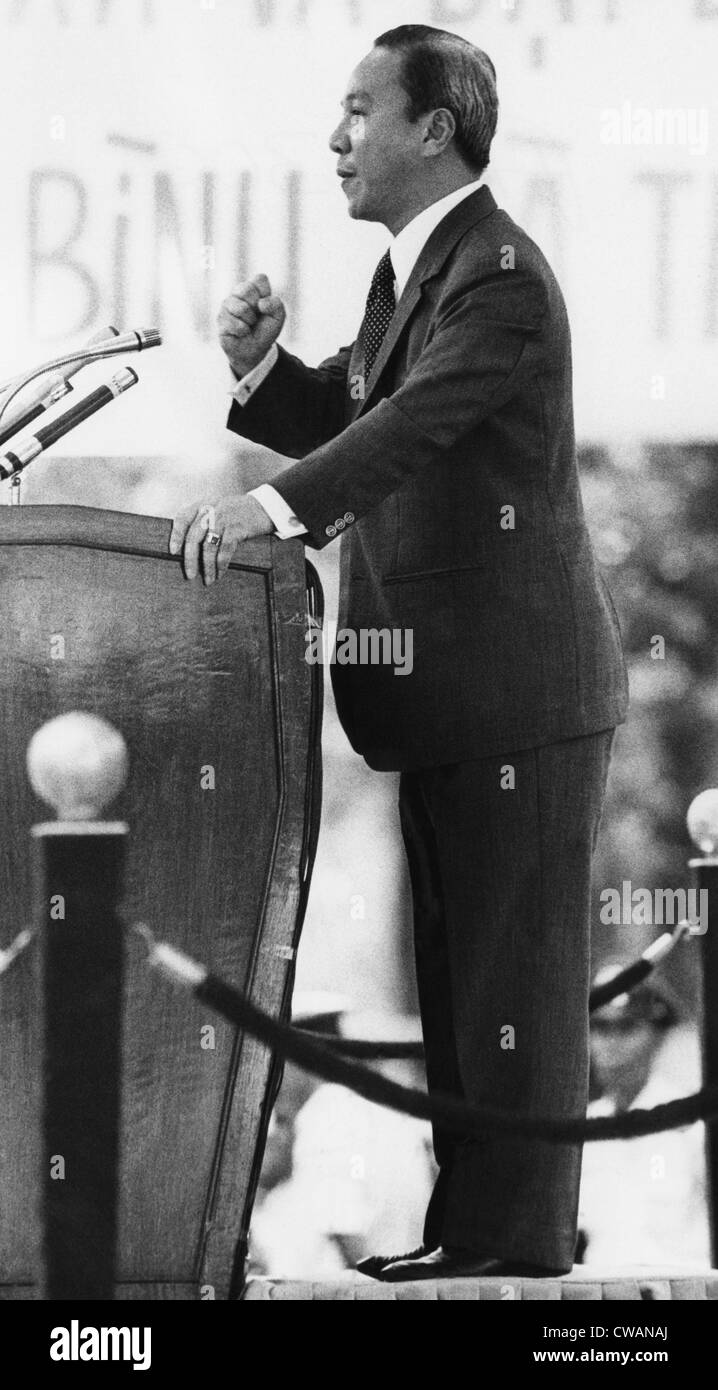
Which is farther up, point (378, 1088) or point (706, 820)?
point (706, 820)

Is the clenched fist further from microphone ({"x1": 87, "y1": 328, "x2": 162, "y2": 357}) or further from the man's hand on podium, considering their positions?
the man's hand on podium

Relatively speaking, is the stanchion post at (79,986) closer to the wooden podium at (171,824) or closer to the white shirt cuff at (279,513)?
the wooden podium at (171,824)

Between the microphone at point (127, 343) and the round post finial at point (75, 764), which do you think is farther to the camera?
the microphone at point (127, 343)

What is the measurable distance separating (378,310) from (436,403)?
0.35 meters

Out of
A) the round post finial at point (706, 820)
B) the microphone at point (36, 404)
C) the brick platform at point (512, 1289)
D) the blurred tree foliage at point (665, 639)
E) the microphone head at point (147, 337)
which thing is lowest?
the brick platform at point (512, 1289)

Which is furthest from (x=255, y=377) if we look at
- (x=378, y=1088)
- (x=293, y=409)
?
(x=378, y=1088)

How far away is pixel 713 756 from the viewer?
288 cm

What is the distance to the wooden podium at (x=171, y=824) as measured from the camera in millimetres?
2215

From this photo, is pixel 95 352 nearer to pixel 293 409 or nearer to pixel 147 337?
pixel 147 337

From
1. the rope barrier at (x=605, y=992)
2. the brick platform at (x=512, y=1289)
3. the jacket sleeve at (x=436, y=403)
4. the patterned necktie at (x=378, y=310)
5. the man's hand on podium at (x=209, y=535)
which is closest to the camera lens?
the man's hand on podium at (x=209, y=535)

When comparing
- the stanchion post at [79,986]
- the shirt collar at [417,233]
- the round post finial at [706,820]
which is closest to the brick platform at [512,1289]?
the stanchion post at [79,986]

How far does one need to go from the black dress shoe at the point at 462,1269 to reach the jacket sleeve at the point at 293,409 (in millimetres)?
1251

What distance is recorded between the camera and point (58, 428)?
2395mm
